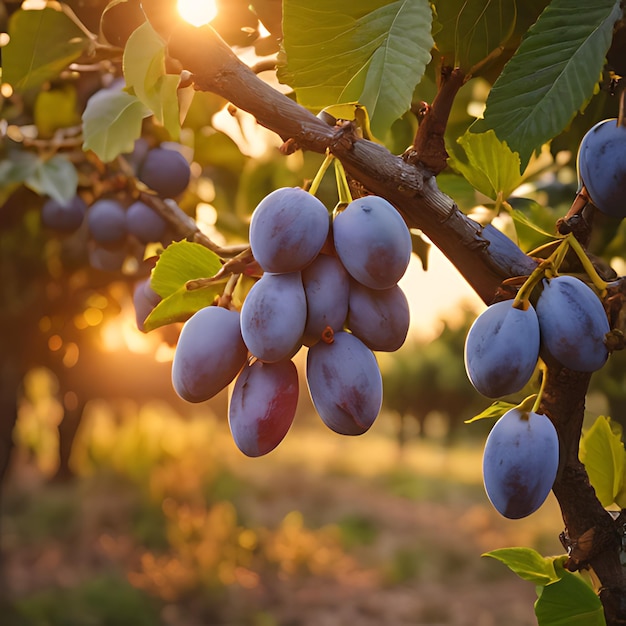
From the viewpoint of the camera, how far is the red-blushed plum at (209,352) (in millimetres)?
410

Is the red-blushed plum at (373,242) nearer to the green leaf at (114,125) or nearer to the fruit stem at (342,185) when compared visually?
the fruit stem at (342,185)

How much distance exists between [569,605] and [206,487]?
445 centimetres

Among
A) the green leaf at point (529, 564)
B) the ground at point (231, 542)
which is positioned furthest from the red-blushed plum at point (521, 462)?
the ground at point (231, 542)

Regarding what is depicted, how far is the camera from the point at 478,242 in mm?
426

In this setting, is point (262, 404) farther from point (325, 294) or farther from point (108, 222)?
point (108, 222)

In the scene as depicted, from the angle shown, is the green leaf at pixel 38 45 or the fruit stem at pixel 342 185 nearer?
the fruit stem at pixel 342 185

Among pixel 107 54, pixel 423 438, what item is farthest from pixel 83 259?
pixel 423 438

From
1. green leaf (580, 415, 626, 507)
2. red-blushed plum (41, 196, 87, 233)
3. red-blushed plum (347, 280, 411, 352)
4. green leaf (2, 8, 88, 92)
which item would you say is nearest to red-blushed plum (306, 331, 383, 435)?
red-blushed plum (347, 280, 411, 352)

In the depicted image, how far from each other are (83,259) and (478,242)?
122cm

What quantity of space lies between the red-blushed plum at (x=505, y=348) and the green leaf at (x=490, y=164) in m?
0.10

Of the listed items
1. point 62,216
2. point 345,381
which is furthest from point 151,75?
point 62,216

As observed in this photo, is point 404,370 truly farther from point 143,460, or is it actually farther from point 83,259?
point 83,259

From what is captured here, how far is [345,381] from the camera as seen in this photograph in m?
0.39

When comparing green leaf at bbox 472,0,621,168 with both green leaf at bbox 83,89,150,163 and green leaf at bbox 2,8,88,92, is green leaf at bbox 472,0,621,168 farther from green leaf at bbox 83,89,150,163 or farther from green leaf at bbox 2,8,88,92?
green leaf at bbox 2,8,88,92
